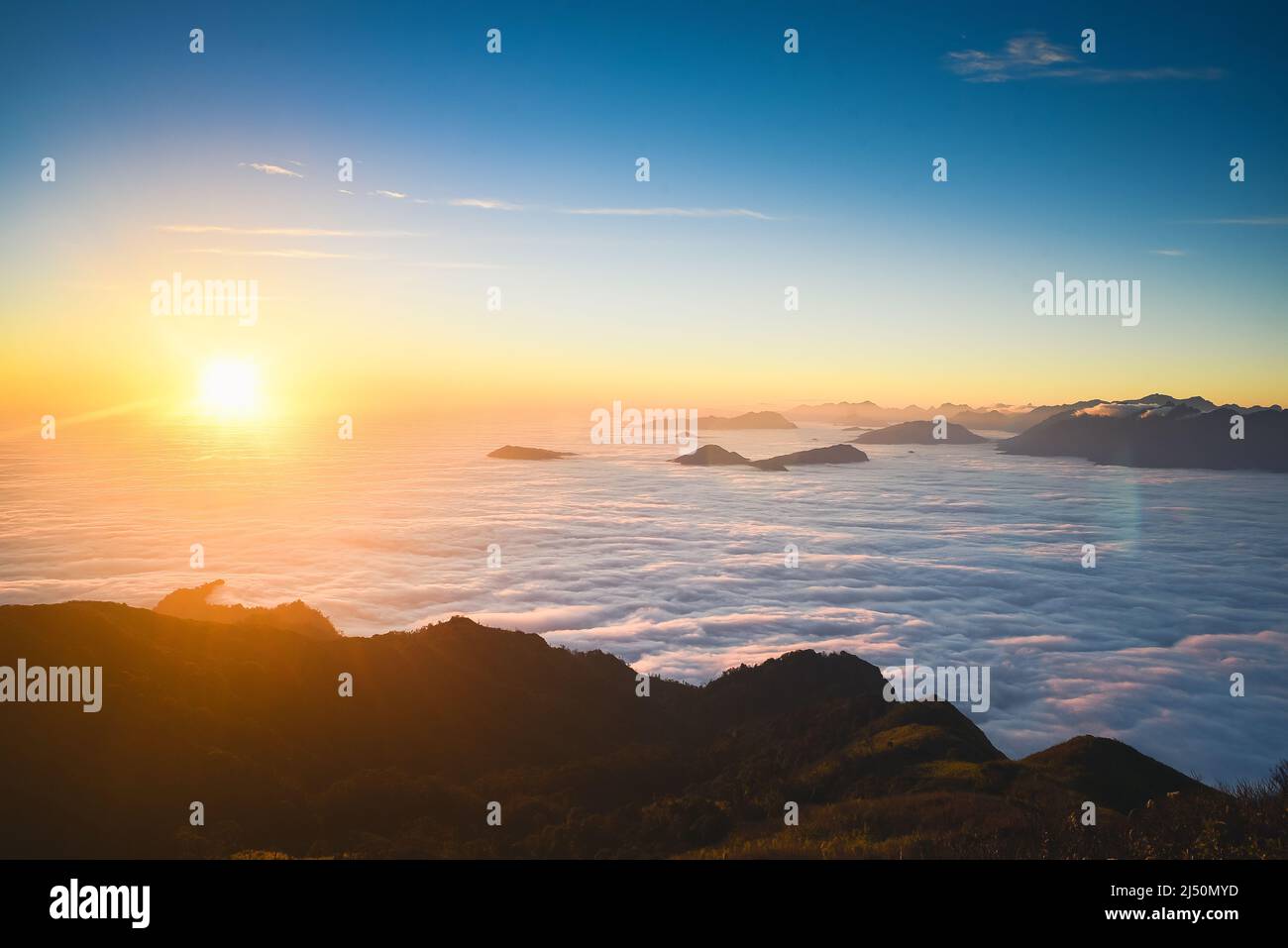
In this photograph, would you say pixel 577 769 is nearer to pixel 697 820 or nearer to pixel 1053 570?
pixel 697 820

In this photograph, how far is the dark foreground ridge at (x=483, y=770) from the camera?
14641 mm

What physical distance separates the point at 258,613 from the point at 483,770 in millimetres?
25475

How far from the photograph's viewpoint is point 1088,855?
42.3 feet

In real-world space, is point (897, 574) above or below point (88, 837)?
below

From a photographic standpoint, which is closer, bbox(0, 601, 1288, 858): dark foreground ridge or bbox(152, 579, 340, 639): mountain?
bbox(0, 601, 1288, 858): dark foreground ridge

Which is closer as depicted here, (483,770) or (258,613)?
(483,770)

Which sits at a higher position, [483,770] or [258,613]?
[258,613]

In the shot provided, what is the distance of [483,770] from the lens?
2136 cm

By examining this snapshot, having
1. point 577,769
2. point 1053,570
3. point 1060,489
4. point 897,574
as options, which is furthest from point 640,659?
point 1060,489

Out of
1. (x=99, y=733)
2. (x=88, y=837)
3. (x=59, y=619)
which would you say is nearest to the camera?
(x=88, y=837)

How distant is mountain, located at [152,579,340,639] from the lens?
126 ft

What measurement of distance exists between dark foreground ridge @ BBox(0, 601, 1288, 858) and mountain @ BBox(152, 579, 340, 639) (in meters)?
11.4
